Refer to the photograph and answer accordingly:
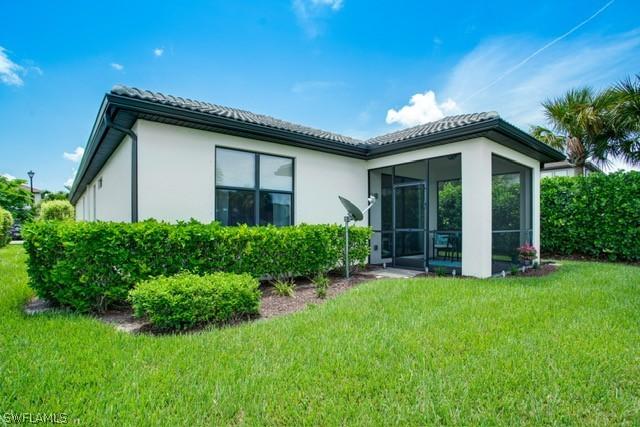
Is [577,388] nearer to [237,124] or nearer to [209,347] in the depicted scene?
[209,347]

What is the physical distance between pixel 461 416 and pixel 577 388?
1.10 meters

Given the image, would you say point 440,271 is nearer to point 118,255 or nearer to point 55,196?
point 118,255

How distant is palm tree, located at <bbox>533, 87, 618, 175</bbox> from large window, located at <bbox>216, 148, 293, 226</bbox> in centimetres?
1146

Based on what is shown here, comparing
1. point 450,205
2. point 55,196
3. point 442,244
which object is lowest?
point 442,244

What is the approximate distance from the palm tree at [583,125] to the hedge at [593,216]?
2.38 meters

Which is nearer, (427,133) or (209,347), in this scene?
(209,347)

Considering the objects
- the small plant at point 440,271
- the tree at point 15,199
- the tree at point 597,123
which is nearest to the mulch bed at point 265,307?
the small plant at point 440,271

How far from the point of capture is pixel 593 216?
10391mm

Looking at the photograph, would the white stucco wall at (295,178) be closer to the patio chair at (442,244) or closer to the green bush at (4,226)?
the patio chair at (442,244)

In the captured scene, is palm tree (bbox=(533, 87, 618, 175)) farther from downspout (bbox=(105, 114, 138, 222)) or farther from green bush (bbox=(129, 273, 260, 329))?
downspout (bbox=(105, 114, 138, 222))

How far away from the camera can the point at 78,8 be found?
7.38 metres

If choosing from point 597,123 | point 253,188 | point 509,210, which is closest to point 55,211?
point 253,188

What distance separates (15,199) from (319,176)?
85.7ft

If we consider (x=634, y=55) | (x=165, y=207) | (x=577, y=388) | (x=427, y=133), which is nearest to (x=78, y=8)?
(x=165, y=207)
